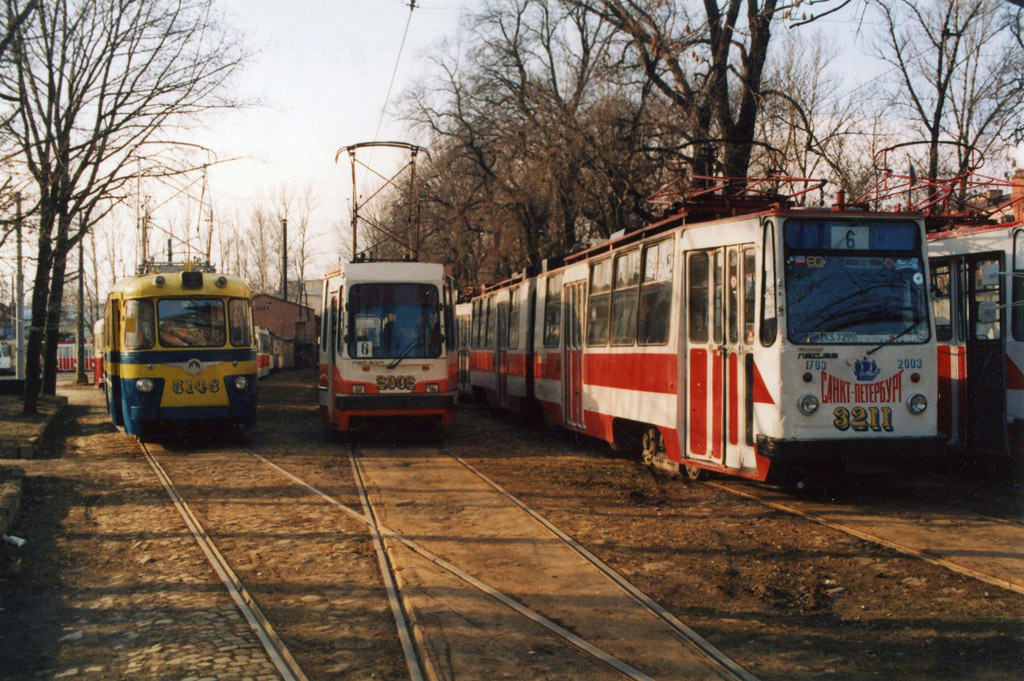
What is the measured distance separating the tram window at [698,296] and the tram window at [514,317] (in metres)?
8.60

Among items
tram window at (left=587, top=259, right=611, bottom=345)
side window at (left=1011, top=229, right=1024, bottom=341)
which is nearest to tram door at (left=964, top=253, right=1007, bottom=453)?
side window at (left=1011, top=229, right=1024, bottom=341)

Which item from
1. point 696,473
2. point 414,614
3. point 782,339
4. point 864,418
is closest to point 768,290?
point 782,339

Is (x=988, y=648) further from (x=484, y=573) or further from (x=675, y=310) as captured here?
(x=675, y=310)

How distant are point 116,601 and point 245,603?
971mm

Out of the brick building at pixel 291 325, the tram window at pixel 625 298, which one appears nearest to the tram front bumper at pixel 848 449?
the tram window at pixel 625 298

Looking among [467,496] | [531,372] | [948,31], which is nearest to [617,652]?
[467,496]

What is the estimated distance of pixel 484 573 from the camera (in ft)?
22.5

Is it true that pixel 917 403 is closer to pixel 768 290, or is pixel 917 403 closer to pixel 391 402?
pixel 768 290

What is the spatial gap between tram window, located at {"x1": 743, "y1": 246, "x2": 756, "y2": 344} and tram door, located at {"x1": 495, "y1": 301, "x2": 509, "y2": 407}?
10788 millimetres

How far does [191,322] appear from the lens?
14516mm

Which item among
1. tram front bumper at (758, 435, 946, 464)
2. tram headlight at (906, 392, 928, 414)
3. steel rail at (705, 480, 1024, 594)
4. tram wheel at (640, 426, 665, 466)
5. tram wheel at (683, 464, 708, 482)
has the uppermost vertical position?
tram headlight at (906, 392, 928, 414)

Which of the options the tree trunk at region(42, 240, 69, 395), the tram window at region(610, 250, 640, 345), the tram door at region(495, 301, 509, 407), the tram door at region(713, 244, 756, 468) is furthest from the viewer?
the tram door at region(495, 301, 509, 407)

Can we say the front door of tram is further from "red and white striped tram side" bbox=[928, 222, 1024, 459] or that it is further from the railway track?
"red and white striped tram side" bbox=[928, 222, 1024, 459]

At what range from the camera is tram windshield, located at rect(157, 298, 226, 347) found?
14336mm
